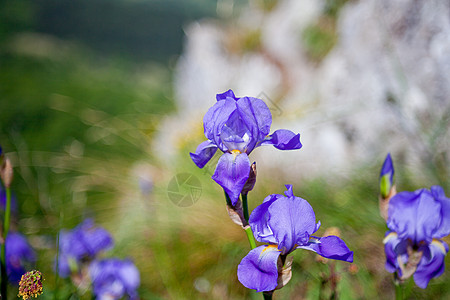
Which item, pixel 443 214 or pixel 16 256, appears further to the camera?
pixel 16 256

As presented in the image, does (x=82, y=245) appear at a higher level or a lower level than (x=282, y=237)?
higher

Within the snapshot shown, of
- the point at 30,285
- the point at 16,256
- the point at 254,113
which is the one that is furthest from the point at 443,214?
the point at 16,256

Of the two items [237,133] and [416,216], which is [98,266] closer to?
[237,133]

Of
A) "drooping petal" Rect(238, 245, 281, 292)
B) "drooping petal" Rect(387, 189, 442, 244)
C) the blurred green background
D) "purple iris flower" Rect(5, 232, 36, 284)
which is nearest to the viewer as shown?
"drooping petal" Rect(238, 245, 281, 292)

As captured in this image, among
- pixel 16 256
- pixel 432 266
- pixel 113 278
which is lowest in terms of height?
pixel 432 266

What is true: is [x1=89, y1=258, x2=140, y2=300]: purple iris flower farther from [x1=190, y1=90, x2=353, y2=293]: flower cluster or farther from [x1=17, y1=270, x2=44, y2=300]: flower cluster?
[x1=190, y1=90, x2=353, y2=293]: flower cluster

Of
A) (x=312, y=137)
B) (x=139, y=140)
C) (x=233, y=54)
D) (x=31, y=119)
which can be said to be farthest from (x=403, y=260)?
(x=31, y=119)

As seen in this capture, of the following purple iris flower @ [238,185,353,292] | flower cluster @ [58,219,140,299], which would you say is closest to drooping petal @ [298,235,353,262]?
purple iris flower @ [238,185,353,292]

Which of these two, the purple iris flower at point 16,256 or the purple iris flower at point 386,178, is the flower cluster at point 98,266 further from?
the purple iris flower at point 386,178
